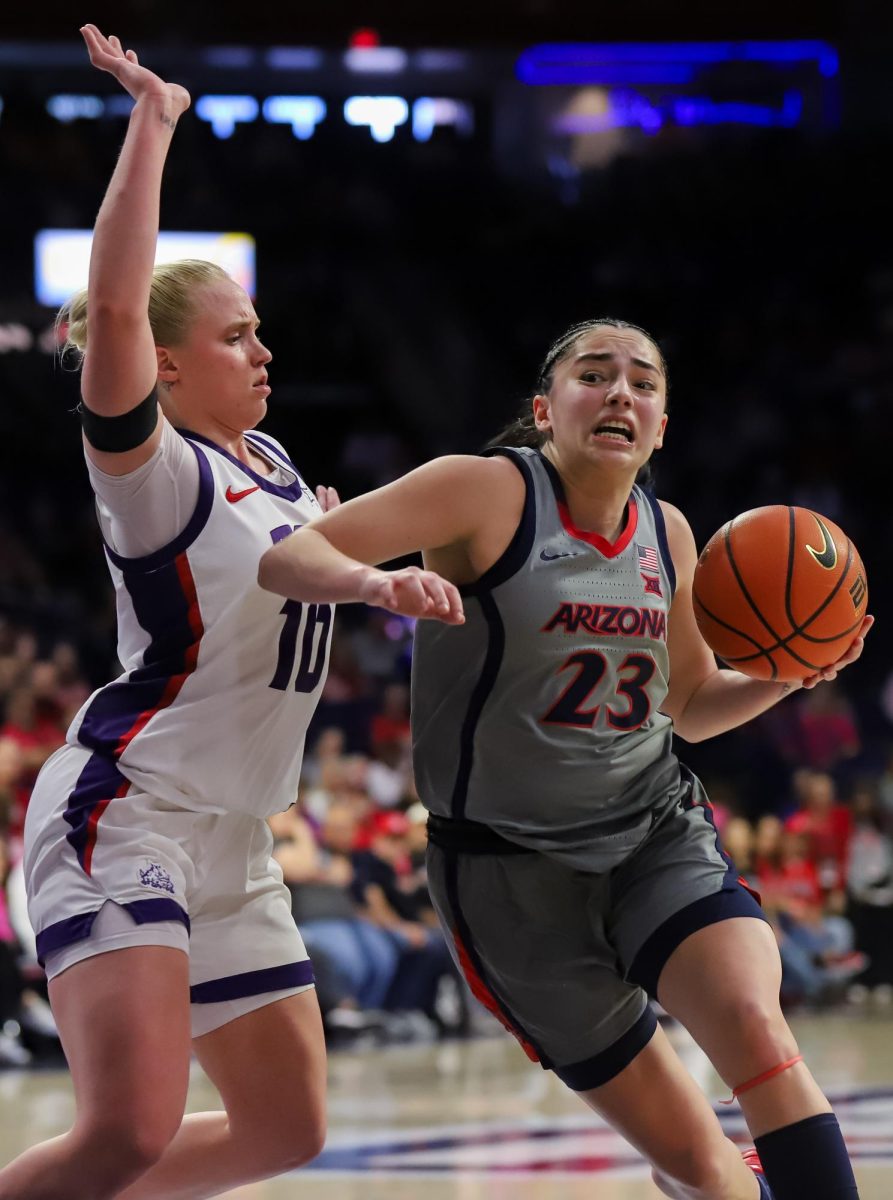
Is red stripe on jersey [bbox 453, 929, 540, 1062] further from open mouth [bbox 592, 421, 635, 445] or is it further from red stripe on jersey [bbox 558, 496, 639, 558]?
open mouth [bbox 592, 421, 635, 445]

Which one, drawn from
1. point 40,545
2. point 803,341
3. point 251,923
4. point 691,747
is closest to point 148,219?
point 251,923

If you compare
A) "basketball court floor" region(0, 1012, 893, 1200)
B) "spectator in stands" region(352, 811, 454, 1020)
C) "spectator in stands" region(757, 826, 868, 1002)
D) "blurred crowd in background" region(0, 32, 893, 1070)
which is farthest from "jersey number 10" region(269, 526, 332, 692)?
"blurred crowd in background" region(0, 32, 893, 1070)

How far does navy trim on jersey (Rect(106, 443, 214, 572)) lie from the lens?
302 centimetres

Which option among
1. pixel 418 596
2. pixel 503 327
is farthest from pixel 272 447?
pixel 503 327

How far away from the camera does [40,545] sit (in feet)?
47.4

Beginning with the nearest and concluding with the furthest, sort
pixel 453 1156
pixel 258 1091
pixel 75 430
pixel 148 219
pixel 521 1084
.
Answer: pixel 148 219 → pixel 258 1091 → pixel 453 1156 → pixel 521 1084 → pixel 75 430

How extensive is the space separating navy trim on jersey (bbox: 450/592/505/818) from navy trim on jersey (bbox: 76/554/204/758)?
1.76ft

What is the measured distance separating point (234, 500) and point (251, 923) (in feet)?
2.51

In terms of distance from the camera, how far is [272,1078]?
3.10 m

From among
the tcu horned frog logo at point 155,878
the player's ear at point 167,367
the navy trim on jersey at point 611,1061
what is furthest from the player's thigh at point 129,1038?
the player's ear at point 167,367

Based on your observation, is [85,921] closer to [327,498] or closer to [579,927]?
[579,927]

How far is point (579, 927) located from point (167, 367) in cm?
130

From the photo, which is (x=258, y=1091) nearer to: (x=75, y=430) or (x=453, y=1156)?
(x=453, y=1156)

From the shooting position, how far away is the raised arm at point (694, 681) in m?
3.58
